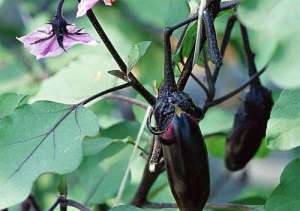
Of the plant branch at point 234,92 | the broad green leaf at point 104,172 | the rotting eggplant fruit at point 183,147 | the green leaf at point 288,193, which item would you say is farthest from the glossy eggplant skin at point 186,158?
the broad green leaf at point 104,172

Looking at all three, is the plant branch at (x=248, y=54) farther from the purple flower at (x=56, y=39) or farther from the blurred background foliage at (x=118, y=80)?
Answer: the purple flower at (x=56, y=39)

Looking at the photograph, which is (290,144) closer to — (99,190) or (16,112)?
(16,112)

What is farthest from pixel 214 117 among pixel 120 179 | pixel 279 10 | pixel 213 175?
pixel 213 175

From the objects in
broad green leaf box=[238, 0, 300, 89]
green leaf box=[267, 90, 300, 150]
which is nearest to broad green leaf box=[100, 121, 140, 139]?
green leaf box=[267, 90, 300, 150]

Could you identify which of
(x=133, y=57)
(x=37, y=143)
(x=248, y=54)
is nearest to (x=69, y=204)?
(x=37, y=143)

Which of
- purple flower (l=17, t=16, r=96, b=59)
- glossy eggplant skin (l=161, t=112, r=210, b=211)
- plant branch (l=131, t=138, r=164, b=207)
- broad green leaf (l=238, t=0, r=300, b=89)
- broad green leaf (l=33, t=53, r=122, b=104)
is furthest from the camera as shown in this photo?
broad green leaf (l=33, t=53, r=122, b=104)

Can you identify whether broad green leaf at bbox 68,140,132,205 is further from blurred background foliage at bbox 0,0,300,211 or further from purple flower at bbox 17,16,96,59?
Answer: purple flower at bbox 17,16,96,59

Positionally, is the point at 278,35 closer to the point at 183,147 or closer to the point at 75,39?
the point at 183,147
